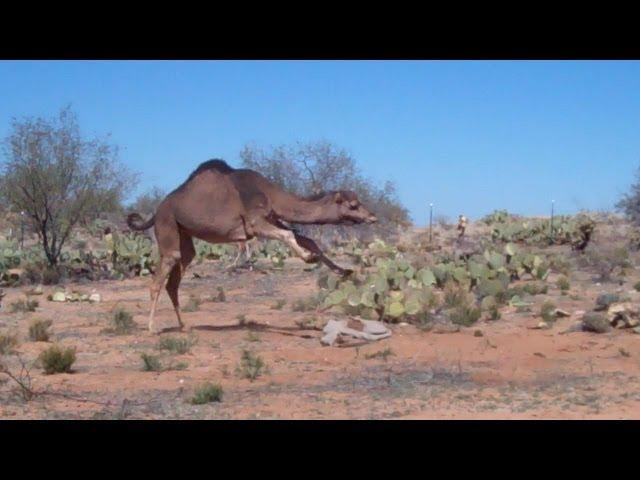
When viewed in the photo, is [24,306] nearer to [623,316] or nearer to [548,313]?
[548,313]

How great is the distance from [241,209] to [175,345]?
269 cm

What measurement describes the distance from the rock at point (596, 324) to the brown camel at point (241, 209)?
4.04 meters

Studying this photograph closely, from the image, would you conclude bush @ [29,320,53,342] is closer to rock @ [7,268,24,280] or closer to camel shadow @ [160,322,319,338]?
camel shadow @ [160,322,319,338]

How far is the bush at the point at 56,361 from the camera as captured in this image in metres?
12.5

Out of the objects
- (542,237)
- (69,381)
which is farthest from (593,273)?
(69,381)

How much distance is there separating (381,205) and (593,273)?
21549 millimetres

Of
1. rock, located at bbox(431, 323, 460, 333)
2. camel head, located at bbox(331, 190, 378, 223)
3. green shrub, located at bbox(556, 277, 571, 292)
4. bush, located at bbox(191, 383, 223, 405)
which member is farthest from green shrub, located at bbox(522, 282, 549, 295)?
Result: bush, located at bbox(191, 383, 223, 405)

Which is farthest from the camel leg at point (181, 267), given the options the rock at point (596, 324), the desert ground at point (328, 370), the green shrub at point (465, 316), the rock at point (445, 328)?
the rock at point (596, 324)

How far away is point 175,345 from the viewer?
14.7 metres

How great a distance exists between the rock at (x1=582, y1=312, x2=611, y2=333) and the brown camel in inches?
159

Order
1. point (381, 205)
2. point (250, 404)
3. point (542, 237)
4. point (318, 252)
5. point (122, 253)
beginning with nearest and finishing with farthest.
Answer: point (250, 404)
point (318, 252)
point (122, 253)
point (542, 237)
point (381, 205)

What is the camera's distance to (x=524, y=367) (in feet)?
41.3

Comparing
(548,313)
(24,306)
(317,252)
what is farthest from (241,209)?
(24,306)
